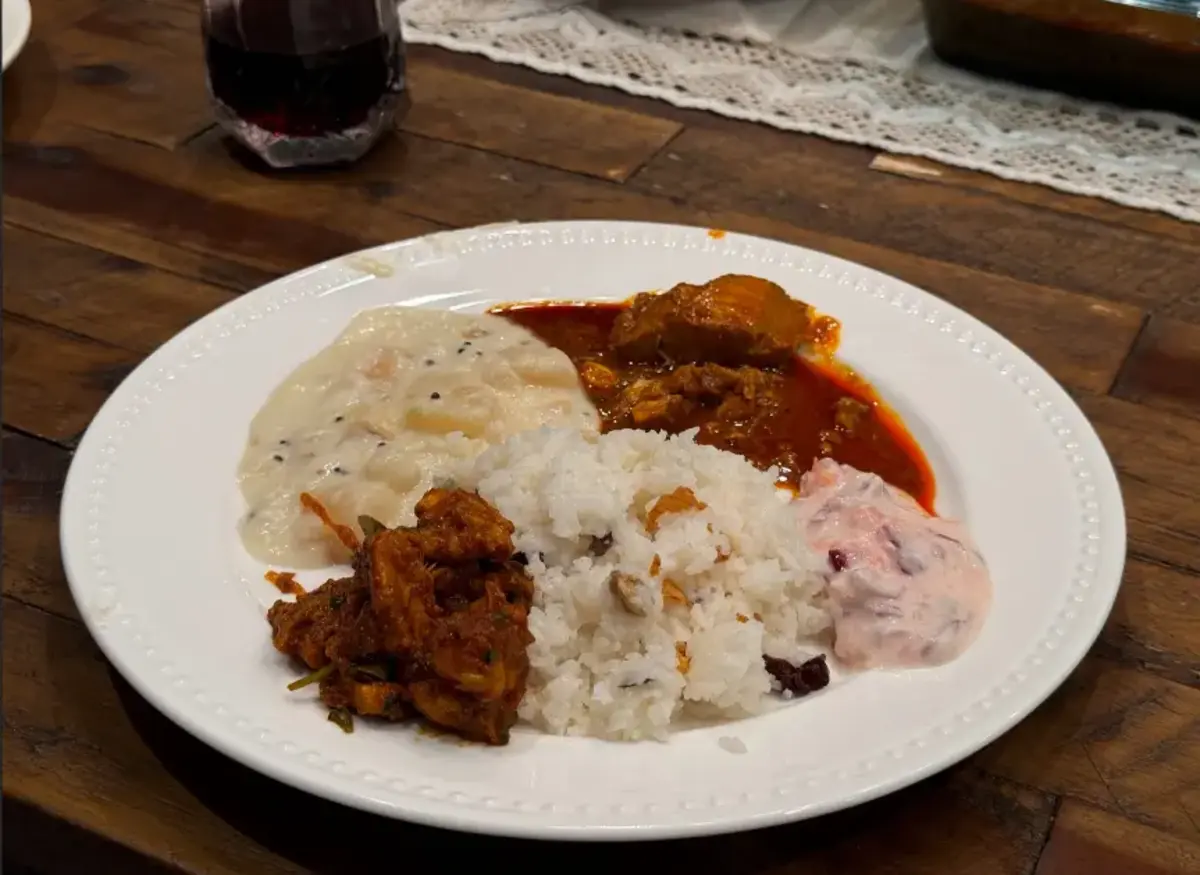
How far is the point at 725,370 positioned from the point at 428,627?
899 millimetres

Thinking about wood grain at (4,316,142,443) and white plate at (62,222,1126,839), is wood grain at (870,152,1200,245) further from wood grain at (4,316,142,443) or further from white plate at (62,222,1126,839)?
wood grain at (4,316,142,443)

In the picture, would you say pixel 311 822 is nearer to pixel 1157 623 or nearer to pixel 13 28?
pixel 1157 623

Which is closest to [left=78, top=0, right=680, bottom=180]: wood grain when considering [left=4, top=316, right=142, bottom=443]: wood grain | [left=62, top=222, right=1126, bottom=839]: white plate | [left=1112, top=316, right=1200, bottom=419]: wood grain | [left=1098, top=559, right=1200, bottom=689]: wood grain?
[left=62, top=222, right=1126, bottom=839]: white plate

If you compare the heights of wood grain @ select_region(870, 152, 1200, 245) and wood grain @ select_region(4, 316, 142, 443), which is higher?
wood grain @ select_region(4, 316, 142, 443)

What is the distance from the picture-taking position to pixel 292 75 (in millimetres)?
2605

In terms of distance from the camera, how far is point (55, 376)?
6.95ft

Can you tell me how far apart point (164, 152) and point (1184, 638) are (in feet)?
7.68

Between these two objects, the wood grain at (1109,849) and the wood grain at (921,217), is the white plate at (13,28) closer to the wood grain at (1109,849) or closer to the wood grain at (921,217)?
the wood grain at (921,217)

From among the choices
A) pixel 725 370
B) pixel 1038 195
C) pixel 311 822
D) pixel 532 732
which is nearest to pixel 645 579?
pixel 532 732

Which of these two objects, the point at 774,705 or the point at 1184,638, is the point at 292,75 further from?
the point at 1184,638

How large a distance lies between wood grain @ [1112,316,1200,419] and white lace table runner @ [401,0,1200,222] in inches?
20.0

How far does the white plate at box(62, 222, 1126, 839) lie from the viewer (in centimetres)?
126

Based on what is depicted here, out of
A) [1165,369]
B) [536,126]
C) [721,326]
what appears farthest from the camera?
[536,126]

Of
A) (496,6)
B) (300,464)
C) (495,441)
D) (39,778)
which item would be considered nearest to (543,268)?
(495,441)
